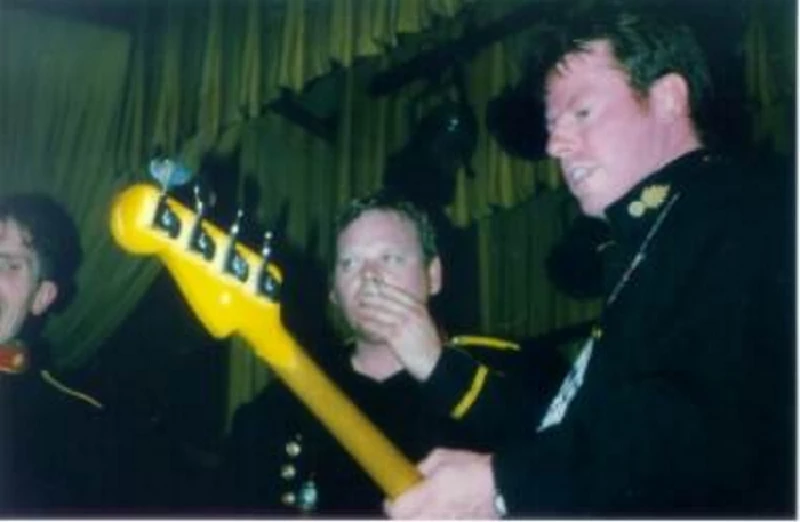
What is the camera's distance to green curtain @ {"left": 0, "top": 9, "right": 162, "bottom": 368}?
6.48ft

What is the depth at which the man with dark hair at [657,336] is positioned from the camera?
1845mm

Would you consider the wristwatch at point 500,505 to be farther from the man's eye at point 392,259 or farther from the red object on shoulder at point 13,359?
the red object on shoulder at point 13,359

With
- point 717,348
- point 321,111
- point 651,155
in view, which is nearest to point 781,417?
point 717,348

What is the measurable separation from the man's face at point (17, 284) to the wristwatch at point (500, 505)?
2.48 ft

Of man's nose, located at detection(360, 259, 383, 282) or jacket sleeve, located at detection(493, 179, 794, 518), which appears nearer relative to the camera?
jacket sleeve, located at detection(493, 179, 794, 518)

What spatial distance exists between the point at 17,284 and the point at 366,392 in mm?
575

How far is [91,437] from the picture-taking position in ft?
6.48

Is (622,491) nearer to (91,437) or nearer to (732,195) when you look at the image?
(732,195)

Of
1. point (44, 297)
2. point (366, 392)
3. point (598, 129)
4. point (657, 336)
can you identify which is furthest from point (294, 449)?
point (598, 129)

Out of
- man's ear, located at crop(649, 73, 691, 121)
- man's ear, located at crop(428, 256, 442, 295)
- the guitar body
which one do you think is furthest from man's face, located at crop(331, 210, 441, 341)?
man's ear, located at crop(649, 73, 691, 121)

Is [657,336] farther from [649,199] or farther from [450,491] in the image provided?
[450,491]

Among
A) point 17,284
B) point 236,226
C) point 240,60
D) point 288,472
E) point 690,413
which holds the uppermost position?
point 240,60

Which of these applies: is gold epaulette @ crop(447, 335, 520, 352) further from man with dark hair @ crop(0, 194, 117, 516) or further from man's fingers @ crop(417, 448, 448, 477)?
man with dark hair @ crop(0, 194, 117, 516)

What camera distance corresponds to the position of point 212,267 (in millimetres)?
1946
